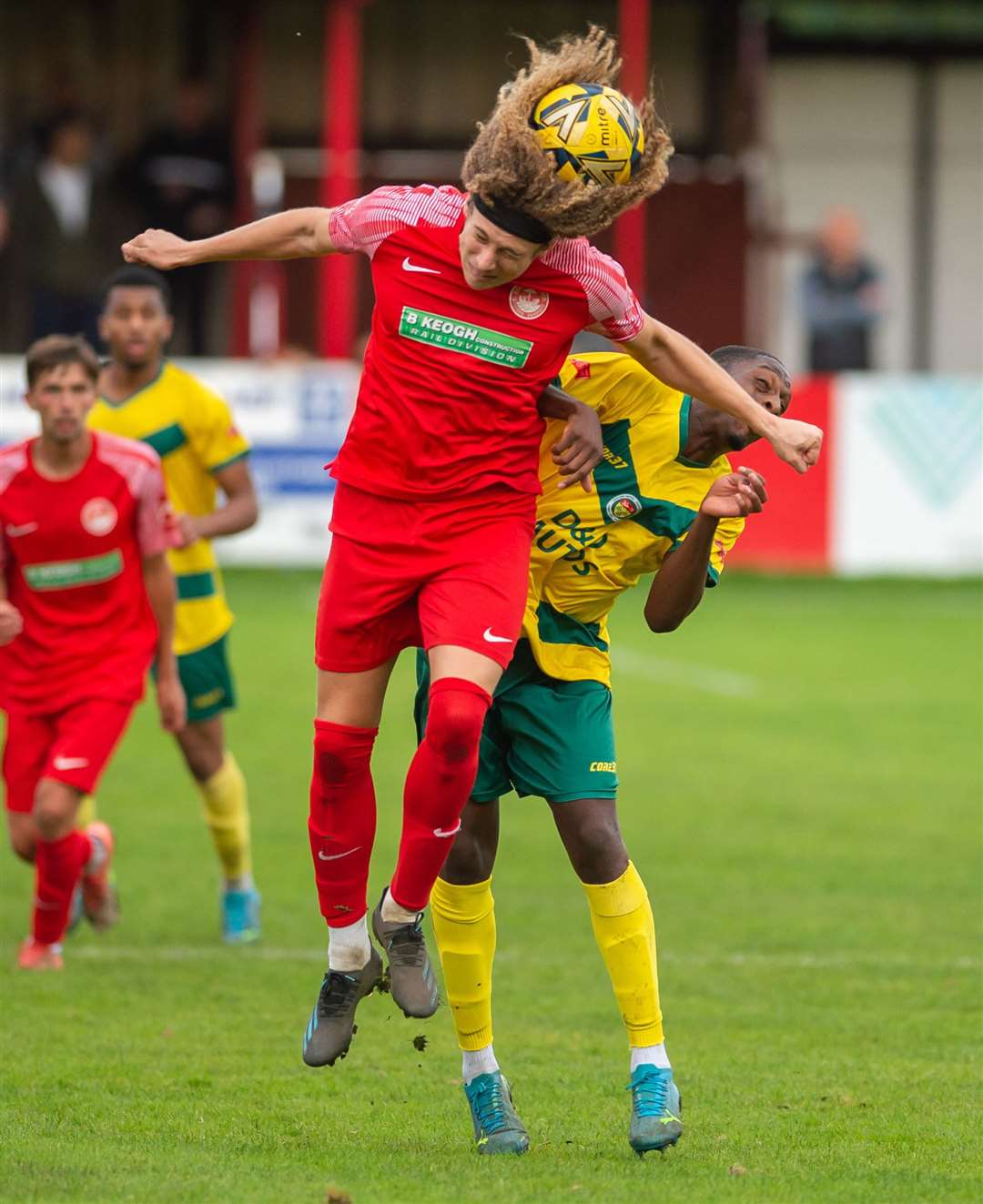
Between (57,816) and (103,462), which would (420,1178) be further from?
(103,462)

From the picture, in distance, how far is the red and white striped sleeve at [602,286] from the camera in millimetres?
5480

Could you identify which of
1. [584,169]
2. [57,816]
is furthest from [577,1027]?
[584,169]

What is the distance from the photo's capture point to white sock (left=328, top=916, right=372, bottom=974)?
19.1ft

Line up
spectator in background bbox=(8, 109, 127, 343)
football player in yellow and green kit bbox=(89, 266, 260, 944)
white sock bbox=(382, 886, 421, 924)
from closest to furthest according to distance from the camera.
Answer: white sock bbox=(382, 886, 421, 924) < football player in yellow and green kit bbox=(89, 266, 260, 944) < spectator in background bbox=(8, 109, 127, 343)

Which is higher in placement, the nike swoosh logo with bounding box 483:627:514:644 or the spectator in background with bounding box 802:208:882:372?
the spectator in background with bounding box 802:208:882:372

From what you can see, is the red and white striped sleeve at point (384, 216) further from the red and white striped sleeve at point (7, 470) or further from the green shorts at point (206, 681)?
the green shorts at point (206, 681)

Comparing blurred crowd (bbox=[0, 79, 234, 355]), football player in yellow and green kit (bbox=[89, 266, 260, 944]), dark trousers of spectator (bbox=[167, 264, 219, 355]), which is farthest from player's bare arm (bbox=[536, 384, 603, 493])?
dark trousers of spectator (bbox=[167, 264, 219, 355])

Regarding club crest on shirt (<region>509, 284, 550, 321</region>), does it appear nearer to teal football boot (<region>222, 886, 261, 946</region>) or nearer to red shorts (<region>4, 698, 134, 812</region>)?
red shorts (<region>4, 698, 134, 812</region>)

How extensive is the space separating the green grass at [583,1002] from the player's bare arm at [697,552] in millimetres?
1381

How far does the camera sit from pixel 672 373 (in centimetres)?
561

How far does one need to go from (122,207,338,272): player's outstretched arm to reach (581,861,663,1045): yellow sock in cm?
181

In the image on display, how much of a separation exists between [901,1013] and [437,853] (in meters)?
2.53

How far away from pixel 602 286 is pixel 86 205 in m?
16.9

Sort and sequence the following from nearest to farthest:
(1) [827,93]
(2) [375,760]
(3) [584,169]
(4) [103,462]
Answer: (3) [584,169] < (4) [103,462] < (2) [375,760] < (1) [827,93]
